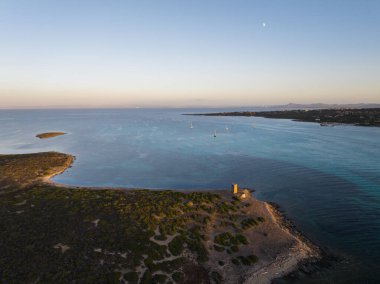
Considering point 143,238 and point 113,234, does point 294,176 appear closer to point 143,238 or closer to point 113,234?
point 143,238

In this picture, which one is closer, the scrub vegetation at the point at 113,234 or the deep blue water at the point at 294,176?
the scrub vegetation at the point at 113,234

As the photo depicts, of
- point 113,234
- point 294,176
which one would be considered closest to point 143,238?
point 113,234

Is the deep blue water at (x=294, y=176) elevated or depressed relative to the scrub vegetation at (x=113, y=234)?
depressed

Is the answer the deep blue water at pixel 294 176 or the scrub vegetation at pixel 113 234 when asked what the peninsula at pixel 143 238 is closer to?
the scrub vegetation at pixel 113 234

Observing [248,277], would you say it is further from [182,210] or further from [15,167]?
[15,167]

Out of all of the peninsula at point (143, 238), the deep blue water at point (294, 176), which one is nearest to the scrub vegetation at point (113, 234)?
the peninsula at point (143, 238)

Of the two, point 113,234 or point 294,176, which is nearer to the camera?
point 113,234

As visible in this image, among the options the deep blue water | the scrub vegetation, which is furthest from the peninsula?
the deep blue water

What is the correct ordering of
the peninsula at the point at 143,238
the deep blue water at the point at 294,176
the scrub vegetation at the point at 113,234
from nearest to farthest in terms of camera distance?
the scrub vegetation at the point at 113,234
the peninsula at the point at 143,238
the deep blue water at the point at 294,176
